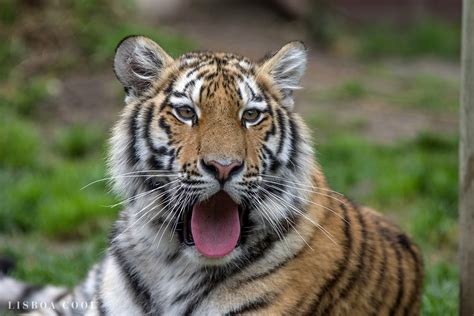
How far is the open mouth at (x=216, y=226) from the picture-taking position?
350 cm

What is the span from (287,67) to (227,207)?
75 cm

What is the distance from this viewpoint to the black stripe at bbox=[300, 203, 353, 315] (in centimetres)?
367

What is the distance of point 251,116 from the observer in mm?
3621

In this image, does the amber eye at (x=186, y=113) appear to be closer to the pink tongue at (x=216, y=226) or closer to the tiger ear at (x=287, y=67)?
the pink tongue at (x=216, y=226)

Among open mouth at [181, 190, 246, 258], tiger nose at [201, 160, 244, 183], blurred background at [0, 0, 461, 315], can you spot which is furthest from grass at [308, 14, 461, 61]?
tiger nose at [201, 160, 244, 183]

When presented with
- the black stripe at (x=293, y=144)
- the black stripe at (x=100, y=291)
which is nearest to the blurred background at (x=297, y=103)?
the black stripe at (x=100, y=291)

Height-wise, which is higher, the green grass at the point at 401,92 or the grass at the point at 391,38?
the grass at the point at 391,38

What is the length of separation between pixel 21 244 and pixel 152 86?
249 cm

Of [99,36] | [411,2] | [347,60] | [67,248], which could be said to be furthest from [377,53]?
[67,248]

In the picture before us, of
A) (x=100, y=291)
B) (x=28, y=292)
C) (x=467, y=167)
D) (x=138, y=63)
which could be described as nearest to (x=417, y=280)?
(x=467, y=167)

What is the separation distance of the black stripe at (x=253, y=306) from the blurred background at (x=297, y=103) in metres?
1.44

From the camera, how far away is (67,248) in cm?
597

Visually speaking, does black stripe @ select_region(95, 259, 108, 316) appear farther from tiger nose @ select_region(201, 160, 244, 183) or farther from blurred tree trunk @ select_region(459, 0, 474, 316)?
blurred tree trunk @ select_region(459, 0, 474, 316)

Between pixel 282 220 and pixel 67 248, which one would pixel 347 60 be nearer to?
pixel 67 248
